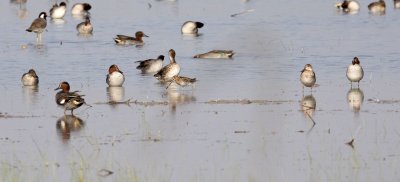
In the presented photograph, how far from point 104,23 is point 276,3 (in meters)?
8.36

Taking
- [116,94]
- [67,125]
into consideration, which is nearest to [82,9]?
[116,94]

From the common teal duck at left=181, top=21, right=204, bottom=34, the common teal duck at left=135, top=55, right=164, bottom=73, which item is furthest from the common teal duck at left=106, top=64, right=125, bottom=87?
the common teal duck at left=181, top=21, right=204, bottom=34

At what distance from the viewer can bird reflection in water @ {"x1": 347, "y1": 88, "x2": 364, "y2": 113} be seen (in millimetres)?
15492

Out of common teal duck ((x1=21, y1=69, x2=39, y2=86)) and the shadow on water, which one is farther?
the shadow on water

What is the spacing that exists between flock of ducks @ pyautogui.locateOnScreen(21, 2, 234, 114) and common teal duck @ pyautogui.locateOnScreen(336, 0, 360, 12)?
868cm

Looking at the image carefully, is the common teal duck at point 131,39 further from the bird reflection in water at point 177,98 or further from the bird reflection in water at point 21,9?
the bird reflection in water at point 177,98

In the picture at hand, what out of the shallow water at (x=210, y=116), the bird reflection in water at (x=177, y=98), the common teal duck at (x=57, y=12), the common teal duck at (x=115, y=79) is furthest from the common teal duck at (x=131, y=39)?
the bird reflection in water at (x=177, y=98)

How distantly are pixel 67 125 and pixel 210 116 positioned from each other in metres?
1.92

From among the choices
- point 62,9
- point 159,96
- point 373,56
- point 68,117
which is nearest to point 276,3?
point 62,9

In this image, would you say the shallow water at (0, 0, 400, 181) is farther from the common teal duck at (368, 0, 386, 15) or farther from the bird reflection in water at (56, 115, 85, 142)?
the common teal duck at (368, 0, 386, 15)

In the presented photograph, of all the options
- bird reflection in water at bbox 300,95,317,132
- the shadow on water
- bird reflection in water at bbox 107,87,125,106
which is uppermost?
the shadow on water

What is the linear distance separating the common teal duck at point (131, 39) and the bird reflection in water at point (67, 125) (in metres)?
12.9

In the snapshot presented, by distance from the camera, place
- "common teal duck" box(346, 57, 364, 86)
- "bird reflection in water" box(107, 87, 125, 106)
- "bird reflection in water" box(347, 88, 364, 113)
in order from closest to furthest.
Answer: "bird reflection in water" box(347, 88, 364, 113)
"bird reflection in water" box(107, 87, 125, 106)
"common teal duck" box(346, 57, 364, 86)

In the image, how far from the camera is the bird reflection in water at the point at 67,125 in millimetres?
13328
